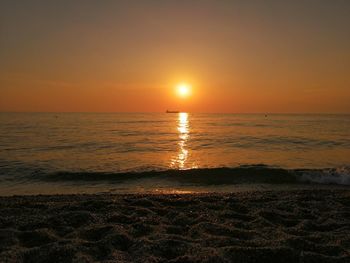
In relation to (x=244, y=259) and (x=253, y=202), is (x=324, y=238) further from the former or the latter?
(x=253, y=202)

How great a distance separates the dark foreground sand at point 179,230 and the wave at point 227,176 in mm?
4331

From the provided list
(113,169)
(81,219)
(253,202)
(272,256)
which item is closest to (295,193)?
(253,202)

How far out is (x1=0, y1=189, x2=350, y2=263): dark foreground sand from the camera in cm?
477

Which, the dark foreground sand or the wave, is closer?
the dark foreground sand

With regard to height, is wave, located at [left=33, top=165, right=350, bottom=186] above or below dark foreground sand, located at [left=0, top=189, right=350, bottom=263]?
below

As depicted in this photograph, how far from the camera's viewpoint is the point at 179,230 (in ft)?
19.7

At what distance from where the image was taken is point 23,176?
1431cm

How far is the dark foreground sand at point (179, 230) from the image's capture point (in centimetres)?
477

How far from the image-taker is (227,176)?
14281 millimetres

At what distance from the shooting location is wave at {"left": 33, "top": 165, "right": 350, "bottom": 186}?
515 inches

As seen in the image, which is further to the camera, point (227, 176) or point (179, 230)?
point (227, 176)

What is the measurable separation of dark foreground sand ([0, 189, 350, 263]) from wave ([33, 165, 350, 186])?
4.33 meters

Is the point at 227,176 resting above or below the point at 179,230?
below

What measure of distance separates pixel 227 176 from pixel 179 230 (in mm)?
8562
